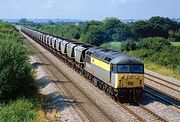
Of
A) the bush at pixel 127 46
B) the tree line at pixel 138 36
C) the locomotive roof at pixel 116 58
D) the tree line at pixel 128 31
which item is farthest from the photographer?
the tree line at pixel 128 31

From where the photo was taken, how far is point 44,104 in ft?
82.6

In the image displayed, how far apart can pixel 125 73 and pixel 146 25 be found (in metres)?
87.8

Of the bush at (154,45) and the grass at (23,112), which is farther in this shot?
the bush at (154,45)

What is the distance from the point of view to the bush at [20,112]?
21.4 metres

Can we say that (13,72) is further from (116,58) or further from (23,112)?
(116,58)

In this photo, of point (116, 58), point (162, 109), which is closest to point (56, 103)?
point (116, 58)

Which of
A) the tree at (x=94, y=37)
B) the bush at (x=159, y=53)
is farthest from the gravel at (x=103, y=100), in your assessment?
the tree at (x=94, y=37)

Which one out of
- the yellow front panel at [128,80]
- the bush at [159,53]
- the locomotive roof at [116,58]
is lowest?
the bush at [159,53]

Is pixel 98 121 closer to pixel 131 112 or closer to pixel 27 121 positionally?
pixel 131 112

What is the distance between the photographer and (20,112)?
73.6 ft

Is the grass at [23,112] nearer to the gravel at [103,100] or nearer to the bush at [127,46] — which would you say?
the gravel at [103,100]

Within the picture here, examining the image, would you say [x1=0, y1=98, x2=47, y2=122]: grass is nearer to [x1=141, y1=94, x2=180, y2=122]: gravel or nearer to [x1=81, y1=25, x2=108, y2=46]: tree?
[x1=141, y1=94, x2=180, y2=122]: gravel

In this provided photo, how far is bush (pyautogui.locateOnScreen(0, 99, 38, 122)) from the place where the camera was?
70.2ft

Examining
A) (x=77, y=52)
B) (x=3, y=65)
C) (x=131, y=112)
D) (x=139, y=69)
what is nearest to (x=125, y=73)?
(x=139, y=69)
